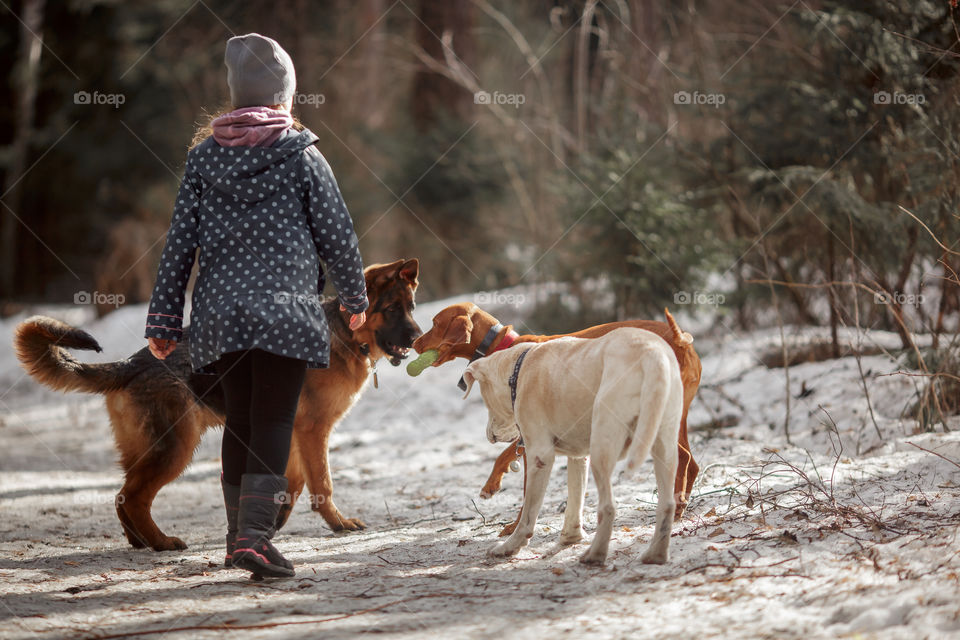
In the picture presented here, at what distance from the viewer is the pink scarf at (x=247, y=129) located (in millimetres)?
3793

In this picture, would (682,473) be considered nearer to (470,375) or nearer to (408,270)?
(470,375)

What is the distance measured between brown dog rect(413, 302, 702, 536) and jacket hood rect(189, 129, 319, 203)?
49.9 inches

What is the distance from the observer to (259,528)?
3.63 meters

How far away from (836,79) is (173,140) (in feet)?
57.2

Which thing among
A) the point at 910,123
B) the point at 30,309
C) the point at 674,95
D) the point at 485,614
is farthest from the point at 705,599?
the point at 30,309

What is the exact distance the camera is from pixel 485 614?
10.0 feet
